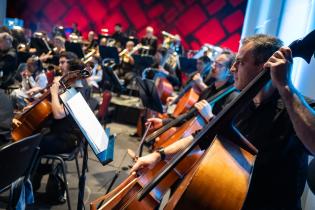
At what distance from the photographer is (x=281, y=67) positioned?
1.18m

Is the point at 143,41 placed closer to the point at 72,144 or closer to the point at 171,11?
the point at 171,11

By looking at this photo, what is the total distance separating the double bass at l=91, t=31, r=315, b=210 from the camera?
3.91ft

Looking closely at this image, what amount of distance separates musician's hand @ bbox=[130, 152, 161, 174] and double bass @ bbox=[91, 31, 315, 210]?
0.45 m

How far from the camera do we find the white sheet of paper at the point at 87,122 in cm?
211

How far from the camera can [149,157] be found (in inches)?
69.0

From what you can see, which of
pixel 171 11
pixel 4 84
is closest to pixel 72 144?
pixel 4 84

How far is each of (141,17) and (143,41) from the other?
10.1ft

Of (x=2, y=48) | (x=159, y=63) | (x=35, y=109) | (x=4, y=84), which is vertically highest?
(x=2, y=48)

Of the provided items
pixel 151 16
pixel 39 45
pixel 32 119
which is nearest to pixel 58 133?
pixel 32 119

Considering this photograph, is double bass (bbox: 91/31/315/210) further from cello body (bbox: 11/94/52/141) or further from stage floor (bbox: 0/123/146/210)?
stage floor (bbox: 0/123/146/210)

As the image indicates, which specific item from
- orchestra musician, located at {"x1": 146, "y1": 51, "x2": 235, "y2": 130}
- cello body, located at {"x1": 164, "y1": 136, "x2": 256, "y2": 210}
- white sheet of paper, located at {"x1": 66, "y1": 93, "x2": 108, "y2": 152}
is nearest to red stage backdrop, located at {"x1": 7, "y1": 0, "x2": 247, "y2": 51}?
orchestra musician, located at {"x1": 146, "y1": 51, "x2": 235, "y2": 130}

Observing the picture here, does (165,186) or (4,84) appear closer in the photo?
(165,186)

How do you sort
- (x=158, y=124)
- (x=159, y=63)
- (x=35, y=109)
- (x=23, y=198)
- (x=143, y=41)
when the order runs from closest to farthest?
1. (x=23, y=198)
2. (x=158, y=124)
3. (x=35, y=109)
4. (x=159, y=63)
5. (x=143, y=41)

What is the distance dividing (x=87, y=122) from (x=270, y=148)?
4.03 ft
